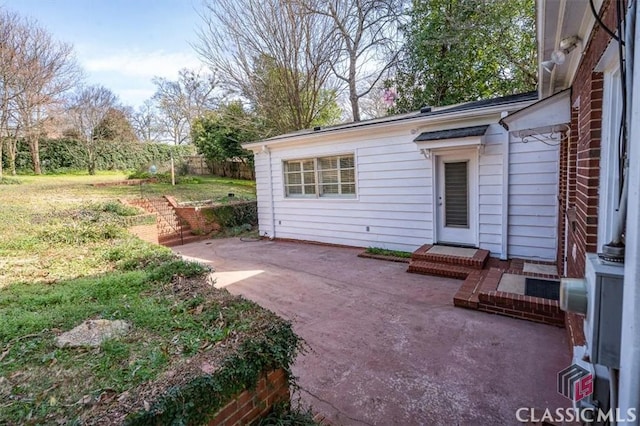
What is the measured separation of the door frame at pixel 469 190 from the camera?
5953mm

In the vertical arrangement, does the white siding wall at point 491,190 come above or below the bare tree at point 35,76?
below

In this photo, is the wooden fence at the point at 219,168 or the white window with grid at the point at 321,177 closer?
the white window with grid at the point at 321,177

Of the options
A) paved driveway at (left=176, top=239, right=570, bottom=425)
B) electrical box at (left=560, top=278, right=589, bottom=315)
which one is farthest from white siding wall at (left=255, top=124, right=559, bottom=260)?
electrical box at (left=560, top=278, right=589, bottom=315)

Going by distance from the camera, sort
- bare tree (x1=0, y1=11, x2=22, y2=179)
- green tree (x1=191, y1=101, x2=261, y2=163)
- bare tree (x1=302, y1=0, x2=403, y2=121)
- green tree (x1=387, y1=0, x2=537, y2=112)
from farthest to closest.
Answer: green tree (x1=191, y1=101, x2=261, y2=163) < bare tree (x1=0, y1=11, x2=22, y2=179) < bare tree (x1=302, y1=0, x2=403, y2=121) < green tree (x1=387, y1=0, x2=537, y2=112)

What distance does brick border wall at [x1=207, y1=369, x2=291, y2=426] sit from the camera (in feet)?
5.23

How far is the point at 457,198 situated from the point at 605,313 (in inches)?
221

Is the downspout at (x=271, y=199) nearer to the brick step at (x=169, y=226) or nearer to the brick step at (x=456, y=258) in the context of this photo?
the brick step at (x=169, y=226)

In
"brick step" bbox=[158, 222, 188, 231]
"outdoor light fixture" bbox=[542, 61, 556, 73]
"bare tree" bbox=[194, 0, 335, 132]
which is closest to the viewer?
"outdoor light fixture" bbox=[542, 61, 556, 73]

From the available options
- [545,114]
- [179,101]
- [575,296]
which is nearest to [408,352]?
[575,296]

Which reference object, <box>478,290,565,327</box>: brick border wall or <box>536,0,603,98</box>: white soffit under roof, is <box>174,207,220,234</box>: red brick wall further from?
<box>536,0,603,98</box>: white soffit under roof

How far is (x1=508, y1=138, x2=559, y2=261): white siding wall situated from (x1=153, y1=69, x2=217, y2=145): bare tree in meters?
16.9

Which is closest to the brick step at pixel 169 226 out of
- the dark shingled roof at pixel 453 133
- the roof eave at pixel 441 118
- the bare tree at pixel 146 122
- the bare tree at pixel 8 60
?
the roof eave at pixel 441 118

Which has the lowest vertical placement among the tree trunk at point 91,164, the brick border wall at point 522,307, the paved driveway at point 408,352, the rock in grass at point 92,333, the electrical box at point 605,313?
the paved driveway at point 408,352
